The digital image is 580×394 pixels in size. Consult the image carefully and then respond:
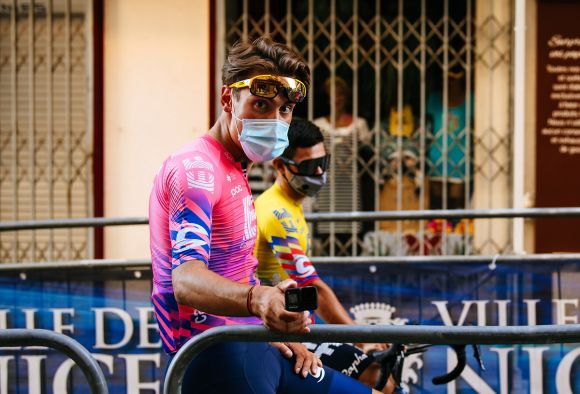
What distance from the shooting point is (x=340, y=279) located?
165 inches

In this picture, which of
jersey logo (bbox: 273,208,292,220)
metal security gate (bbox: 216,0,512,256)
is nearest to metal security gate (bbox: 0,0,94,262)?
metal security gate (bbox: 216,0,512,256)

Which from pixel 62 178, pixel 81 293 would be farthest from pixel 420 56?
pixel 81 293

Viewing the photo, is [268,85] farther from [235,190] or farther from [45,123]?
[45,123]

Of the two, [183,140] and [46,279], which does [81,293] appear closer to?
[46,279]

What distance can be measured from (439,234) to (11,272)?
418cm

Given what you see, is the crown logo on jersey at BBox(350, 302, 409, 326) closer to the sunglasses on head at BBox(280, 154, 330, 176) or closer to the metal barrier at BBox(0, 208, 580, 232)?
the metal barrier at BBox(0, 208, 580, 232)

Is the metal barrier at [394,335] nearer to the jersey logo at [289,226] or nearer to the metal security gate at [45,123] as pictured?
the jersey logo at [289,226]

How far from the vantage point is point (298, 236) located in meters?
3.40

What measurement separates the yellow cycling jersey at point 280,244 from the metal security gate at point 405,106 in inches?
149

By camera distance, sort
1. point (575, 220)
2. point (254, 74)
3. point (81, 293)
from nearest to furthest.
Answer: point (254, 74) → point (81, 293) → point (575, 220)

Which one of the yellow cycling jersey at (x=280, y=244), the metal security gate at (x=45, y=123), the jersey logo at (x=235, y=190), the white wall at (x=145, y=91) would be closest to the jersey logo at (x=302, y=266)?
the yellow cycling jersey at (x=280, y=244)

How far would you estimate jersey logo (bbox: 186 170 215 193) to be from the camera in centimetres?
225

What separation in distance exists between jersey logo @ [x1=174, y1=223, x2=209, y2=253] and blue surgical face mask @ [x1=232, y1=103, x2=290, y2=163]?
36 cm

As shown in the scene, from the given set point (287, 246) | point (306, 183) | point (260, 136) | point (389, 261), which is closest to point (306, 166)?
point (306, 183)
